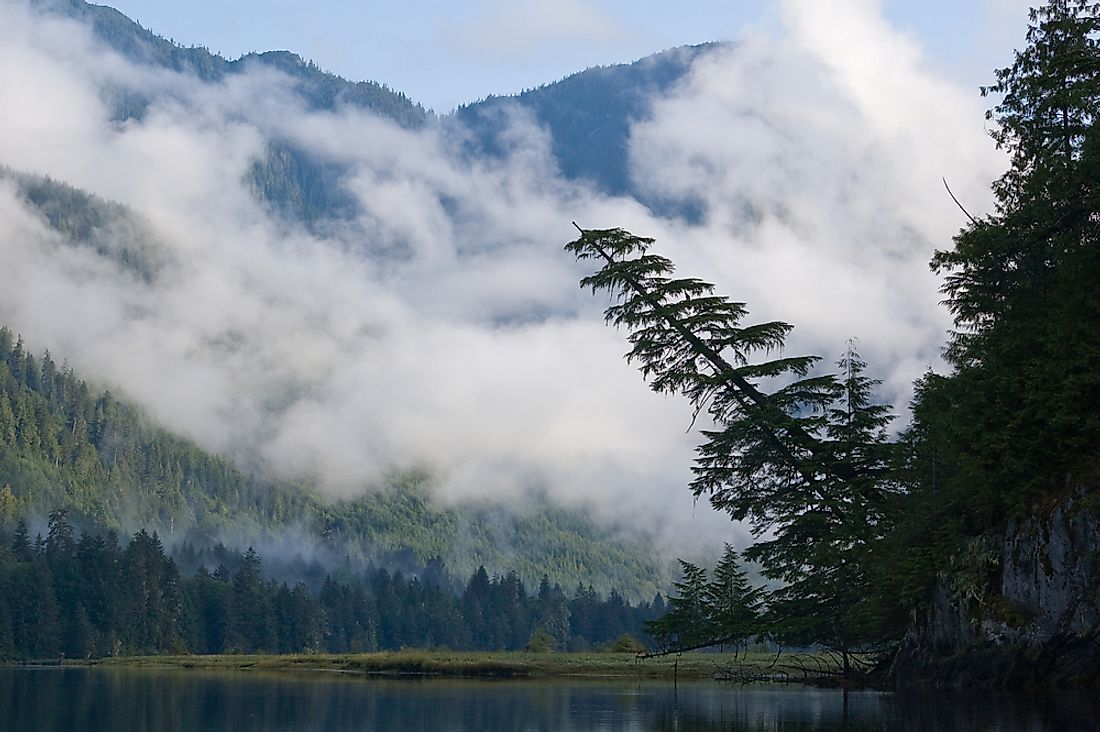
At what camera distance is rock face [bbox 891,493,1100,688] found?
5356 cm

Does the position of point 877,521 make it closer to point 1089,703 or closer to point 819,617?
point 819,617

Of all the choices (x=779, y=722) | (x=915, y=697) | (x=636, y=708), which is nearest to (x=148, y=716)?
(x=636, y=708)

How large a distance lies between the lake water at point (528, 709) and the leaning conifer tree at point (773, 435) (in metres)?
7.74

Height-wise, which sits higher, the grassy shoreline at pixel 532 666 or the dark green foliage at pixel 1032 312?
the dark green foliage at pixel 1032 312

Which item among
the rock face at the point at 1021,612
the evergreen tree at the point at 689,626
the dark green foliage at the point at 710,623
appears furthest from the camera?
the evergreen tree at the point at 689,626

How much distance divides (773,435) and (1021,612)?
15739 millimetres

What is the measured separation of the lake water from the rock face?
1948 mm

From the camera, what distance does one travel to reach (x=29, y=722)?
58.4 meters

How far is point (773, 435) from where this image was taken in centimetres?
6762

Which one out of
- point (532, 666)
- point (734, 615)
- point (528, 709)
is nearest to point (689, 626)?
point (734, 615)

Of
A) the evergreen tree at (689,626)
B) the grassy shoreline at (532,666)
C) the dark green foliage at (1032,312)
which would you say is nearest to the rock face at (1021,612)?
the dark green foliage at (1032,312)

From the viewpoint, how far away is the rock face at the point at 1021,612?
53.6 metres

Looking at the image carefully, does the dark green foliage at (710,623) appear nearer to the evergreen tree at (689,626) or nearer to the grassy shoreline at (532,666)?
the evergreen tree at (689,626)

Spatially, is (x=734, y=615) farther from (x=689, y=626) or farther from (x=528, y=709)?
(x=528, y=709)
